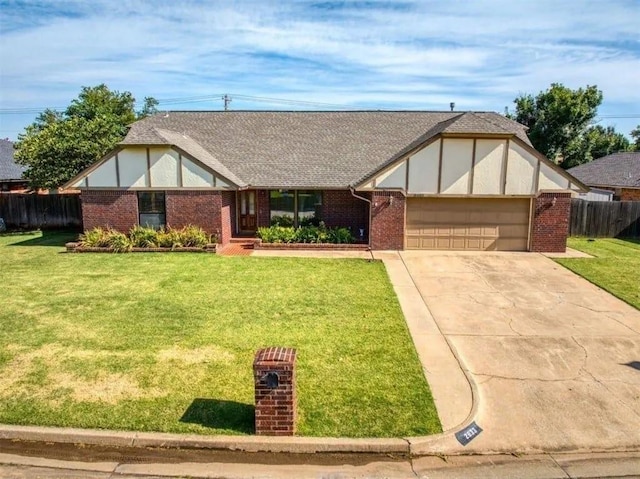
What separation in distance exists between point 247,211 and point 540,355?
14877 millimetres

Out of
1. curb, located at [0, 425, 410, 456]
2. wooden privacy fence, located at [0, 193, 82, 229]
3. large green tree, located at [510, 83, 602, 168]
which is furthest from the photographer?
large green tree, located at [510, 83, 602, 168]

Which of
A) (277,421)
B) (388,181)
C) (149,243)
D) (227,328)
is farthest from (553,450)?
(149,243)

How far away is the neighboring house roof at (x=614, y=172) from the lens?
1085 inches

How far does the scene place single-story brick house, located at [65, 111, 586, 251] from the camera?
17.2 m

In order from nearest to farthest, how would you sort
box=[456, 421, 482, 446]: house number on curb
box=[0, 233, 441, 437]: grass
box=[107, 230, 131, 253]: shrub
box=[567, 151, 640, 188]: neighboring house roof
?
box=[456, 421, 482, 446]: house number on curb, box=[0, 233, 441, 437]: grass, box=[107, 230, 131, 253]: shrub, box=[567, 151, 640, 188]: neighboring house roof

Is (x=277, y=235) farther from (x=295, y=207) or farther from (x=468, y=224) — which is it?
(x=468, y=224)

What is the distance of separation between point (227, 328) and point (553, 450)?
6157 millimetres

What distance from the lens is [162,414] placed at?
21.0 feet

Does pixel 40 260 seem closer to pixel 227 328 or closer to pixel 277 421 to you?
pixel 227 328

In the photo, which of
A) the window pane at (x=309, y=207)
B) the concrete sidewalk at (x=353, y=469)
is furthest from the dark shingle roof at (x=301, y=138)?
the concrete sidewalk at (x=353, y=469)

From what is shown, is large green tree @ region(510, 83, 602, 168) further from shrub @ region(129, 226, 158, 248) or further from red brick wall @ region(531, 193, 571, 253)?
shrub @ region(129, 226, 158, 248)

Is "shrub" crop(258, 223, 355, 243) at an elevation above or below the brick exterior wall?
below

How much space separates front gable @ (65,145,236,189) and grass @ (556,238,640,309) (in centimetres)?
1263

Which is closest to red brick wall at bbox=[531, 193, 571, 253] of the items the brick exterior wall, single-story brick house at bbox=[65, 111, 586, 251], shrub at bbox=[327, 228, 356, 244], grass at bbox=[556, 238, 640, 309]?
single-story brick house at bbox=[65, 111, 586, 251]
